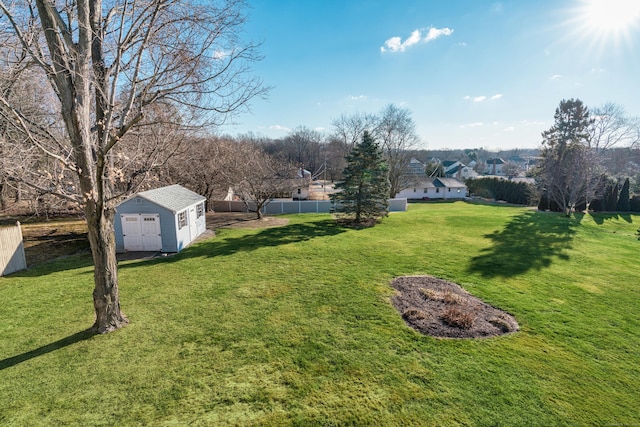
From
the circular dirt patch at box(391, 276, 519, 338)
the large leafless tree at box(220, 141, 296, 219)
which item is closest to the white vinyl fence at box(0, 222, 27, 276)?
the large leafless tree at box(220, 141, 296, 219)

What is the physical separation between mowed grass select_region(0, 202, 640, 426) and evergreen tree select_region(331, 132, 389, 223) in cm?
853

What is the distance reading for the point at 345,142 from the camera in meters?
40.4

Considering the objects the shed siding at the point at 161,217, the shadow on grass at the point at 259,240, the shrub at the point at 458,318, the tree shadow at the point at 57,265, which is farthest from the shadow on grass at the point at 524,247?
the tree shadow at the point at 57,265

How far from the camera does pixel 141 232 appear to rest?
1372cm

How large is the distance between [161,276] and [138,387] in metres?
6.07

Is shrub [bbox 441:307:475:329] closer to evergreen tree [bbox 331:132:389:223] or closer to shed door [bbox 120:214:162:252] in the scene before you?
shed door [bbox 120:214:162:252]

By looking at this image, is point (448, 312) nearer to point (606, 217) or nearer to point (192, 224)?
point (192, 224)

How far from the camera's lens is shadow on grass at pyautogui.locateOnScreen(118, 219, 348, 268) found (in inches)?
522

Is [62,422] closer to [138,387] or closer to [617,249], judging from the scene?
[138,387]

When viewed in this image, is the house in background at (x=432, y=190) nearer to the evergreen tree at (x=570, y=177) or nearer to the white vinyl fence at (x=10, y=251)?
the evergreen tree at (x=570, y=177)

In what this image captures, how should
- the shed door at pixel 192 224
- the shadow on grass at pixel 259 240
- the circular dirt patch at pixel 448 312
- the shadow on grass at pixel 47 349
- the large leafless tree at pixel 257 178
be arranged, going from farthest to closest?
the large leafless tree at pixel 257 178, the shed door at pixel 192 224, the shadow on grass at pixel 259 240, the circular dirt patch at pixel 448 312, the shadow on grass at pixel 47 349

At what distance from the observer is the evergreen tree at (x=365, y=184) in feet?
66.3

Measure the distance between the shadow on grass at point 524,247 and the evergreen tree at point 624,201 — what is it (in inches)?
463

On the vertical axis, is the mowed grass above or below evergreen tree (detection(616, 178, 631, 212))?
below
